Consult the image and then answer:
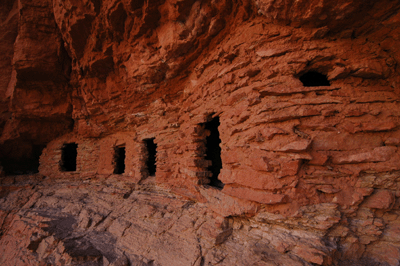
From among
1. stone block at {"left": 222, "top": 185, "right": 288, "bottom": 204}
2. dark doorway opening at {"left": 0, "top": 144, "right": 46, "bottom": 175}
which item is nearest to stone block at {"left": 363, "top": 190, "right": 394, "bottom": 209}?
stone block at {"left": 222, "top": 185, "right": 288, "bottom": 204}

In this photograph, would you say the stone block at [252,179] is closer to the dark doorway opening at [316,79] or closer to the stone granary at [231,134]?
the stone granary at [231,134]

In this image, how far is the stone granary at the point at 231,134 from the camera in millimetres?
2055

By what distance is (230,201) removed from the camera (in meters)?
2.63

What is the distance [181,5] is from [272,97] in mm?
2272

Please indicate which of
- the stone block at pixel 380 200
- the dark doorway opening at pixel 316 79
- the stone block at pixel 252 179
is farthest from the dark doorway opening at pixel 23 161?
the stone block at pixel 380 200

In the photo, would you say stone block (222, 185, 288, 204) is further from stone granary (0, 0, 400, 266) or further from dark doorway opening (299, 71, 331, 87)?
dark doorway opening (299, 71, 331, 87)

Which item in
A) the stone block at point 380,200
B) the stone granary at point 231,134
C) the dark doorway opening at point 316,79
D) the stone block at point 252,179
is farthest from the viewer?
the dark doorway opening at point 316,79

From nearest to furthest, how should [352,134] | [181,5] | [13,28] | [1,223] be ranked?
[352,134] → [181,5] → [1,223] → [13,28]

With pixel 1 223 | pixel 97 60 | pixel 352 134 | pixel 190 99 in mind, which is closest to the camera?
pixel 352 134

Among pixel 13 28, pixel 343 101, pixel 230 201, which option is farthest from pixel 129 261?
pixel 13 28

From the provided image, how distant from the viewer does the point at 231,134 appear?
2875 millimetres

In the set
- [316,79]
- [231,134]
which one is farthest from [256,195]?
[316,79]

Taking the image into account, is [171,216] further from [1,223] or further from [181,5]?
[1,223]

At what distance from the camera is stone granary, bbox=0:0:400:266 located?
80.9 inches
